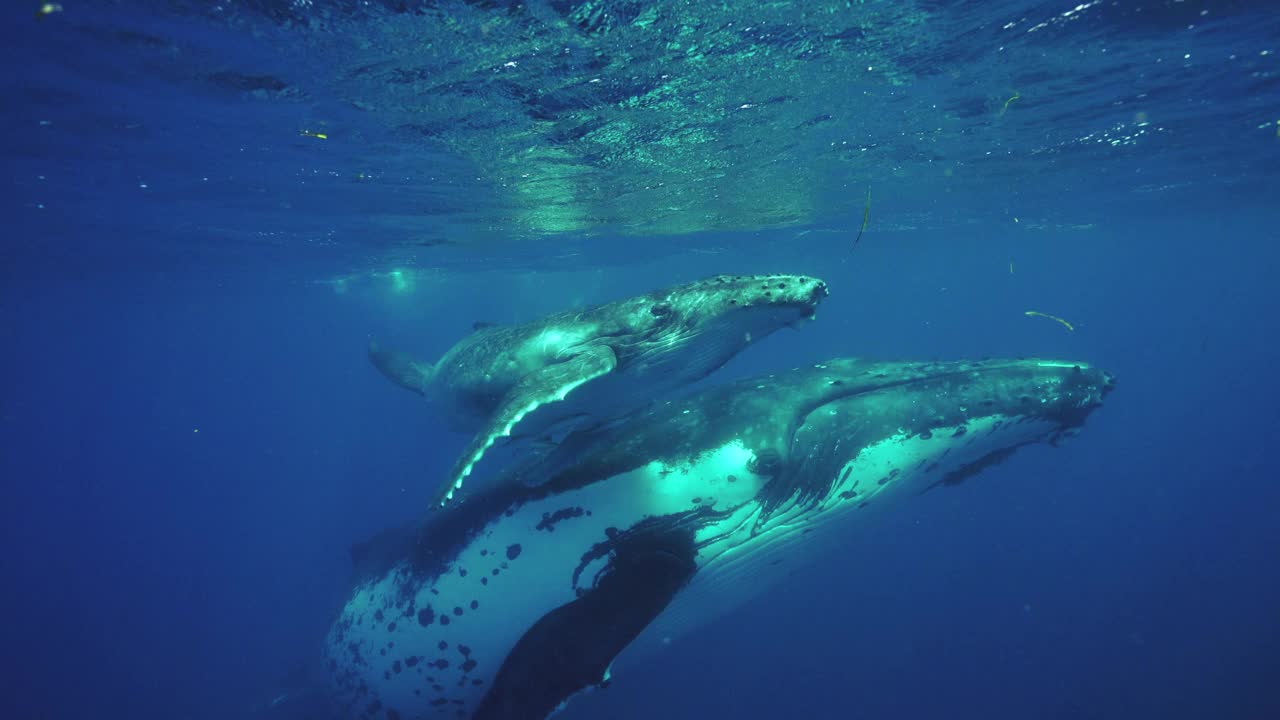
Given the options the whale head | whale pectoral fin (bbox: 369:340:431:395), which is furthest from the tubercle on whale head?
whale pectoral fin (bbox: 369:340:431:395)

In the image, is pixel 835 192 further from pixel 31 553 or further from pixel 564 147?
pixel 31 553

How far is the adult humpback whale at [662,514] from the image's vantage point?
4594 millimetres

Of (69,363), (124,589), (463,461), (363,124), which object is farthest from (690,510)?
(69,363)

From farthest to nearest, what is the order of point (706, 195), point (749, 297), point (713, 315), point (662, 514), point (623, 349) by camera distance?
point (706, 195) < point (623, 349) < point (713, 315) < point (749, 297) < point (662, 514)

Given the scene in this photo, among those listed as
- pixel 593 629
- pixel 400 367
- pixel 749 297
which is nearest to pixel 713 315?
pixel 749 297

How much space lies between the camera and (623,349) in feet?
17.9

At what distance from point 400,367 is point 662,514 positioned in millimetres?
8258

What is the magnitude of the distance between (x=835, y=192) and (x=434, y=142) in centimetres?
1464

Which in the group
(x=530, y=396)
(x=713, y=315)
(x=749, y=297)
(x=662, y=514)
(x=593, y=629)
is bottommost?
(x=593, y=629)

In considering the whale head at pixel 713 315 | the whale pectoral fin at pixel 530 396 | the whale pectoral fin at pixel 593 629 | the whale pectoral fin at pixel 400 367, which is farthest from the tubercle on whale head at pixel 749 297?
the whale pectoral fin at pixel 400 367

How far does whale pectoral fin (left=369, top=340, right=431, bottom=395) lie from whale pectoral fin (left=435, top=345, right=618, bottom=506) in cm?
639

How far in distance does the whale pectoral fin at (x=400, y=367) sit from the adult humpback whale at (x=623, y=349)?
15.6 ft

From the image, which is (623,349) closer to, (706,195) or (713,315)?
(713,315)

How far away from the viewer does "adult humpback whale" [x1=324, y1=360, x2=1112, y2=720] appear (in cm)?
459
